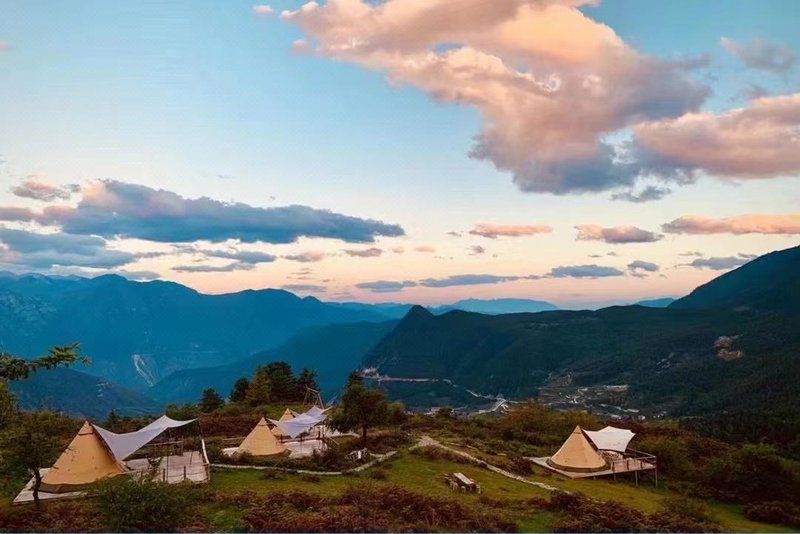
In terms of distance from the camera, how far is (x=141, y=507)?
17125 millimetres

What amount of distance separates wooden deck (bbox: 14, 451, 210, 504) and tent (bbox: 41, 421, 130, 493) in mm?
507

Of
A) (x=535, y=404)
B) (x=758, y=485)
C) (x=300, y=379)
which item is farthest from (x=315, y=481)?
(x=300, y=379)

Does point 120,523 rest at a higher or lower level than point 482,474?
higher

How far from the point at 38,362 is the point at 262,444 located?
29.0m

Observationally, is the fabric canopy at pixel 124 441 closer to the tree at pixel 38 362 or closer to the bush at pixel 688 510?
the tree at pixel 38 362

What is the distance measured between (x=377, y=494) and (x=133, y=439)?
16.2 m

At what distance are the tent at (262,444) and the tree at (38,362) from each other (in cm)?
2762

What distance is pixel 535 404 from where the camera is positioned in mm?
61344

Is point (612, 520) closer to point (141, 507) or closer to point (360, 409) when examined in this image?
point (141, 507)

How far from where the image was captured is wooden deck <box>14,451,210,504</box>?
1065 inches

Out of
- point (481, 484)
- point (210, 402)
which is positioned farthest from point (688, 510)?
point (210, 402)

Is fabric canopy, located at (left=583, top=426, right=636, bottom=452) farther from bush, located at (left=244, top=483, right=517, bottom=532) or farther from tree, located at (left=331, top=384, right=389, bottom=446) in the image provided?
bush, located at (left=244, top=483, right=517, bottom=532)

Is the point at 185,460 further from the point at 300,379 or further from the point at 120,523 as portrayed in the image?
the point at 300,379

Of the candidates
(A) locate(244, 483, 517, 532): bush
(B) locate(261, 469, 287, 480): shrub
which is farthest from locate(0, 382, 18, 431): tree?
(B) locate(261, 469, 287, 480): shrub
